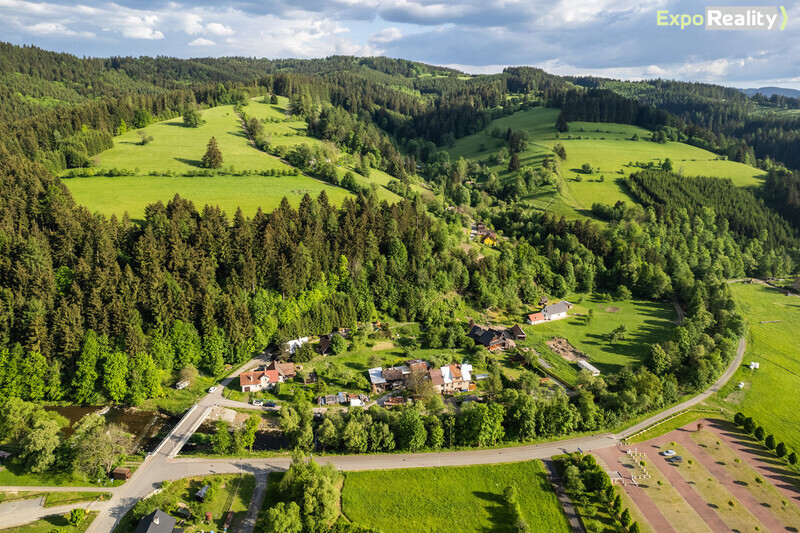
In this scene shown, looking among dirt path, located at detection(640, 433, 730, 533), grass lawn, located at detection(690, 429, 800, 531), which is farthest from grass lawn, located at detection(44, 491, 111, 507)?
grass lawn, located at detection(690, 429, 800, 531)

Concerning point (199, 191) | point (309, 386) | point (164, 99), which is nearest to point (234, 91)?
point (164, 99)

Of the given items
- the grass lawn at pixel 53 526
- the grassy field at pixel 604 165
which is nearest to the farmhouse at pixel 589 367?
the grass lawn at pixel 53 526

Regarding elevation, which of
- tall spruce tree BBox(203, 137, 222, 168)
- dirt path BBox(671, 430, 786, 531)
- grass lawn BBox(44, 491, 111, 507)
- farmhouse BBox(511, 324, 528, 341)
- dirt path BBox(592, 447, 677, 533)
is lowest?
dirt path BBox(671, 430, 786, 531)

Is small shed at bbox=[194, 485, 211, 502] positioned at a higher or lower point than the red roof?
lower

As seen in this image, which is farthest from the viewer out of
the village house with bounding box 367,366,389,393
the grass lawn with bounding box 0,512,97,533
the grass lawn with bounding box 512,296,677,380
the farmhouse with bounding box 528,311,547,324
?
the farmhouse with bounding box 528,311,547,324

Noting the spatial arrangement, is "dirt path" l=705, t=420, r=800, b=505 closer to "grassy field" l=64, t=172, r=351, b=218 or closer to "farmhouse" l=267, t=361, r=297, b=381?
"farmhouse" l=267, t=361, r=297, b=381

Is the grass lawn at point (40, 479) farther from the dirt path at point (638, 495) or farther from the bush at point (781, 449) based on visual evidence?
the bush at point (781, 449)

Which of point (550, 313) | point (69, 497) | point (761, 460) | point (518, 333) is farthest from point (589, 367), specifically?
point (69, 497)

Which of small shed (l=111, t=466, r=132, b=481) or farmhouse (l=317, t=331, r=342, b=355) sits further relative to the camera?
farmhouse (l=317, t=331, r=342, b=355)
